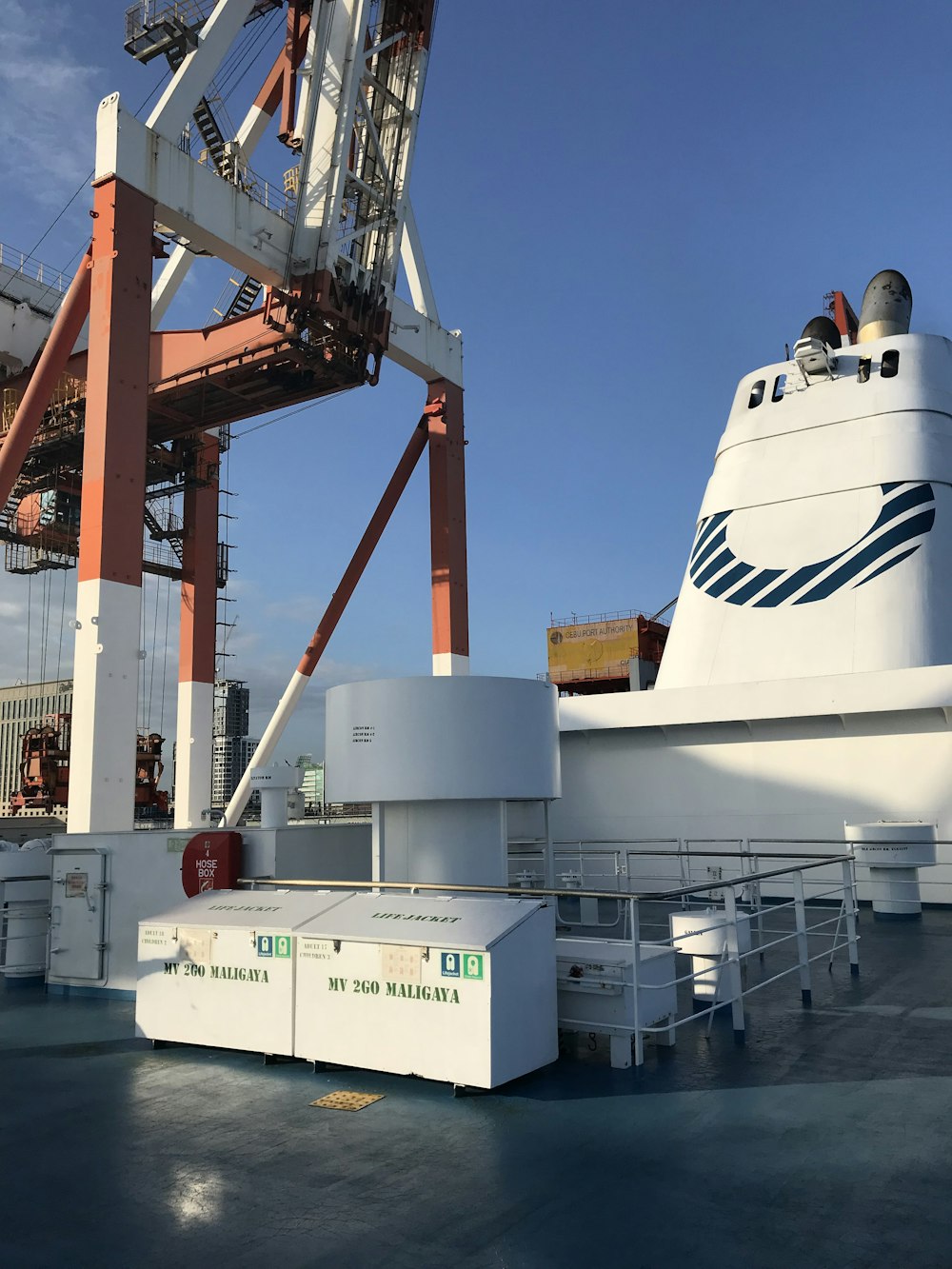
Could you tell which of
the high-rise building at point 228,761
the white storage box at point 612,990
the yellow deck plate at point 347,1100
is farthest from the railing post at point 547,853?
the high-rise building at point 228,761

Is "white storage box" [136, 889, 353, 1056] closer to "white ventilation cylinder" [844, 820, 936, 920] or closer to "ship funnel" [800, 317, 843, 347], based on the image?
"white ventilation cylinder" [844, 820, 936, 920]

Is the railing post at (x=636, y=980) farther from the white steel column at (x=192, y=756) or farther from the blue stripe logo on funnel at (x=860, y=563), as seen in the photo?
the white steel column at (x=192, y=756)

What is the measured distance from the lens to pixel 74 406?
60.8 feet

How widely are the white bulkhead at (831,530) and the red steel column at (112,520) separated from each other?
10.4 m

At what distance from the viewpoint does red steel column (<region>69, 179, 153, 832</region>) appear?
11953 mm

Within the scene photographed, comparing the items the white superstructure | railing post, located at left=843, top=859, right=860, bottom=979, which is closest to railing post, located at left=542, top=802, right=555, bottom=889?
railing post, located at left=843, top=859, right=860, bottom=979

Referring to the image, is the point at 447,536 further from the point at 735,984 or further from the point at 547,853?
the point at 735,984

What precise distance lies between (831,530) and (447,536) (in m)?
7.19

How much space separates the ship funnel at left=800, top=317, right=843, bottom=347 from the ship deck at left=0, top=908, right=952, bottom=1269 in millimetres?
15448

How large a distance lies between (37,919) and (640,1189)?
860cm

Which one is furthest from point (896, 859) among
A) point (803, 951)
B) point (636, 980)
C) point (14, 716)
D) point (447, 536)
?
point (14, 716)

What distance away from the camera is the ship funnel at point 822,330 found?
64.7 feet

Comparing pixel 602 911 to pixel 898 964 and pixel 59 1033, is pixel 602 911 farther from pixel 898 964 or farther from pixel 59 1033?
pixel 59 1033

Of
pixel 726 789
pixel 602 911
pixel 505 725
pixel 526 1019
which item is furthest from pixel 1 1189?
pixel 726 789
